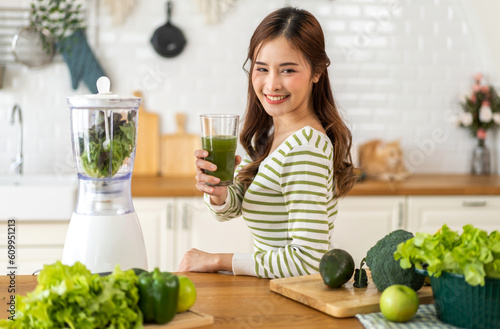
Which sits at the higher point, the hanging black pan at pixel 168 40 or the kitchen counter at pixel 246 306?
the hanging black pan at pixel 168 40

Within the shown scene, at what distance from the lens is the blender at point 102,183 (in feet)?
4.48

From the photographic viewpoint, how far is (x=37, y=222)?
307 cm

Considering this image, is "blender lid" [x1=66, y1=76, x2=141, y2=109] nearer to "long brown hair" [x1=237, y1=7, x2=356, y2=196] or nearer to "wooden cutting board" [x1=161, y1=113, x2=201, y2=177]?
"long brown hair" [x1=237, y1=7, x2=356, y2=196]

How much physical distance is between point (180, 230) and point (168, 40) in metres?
1.22

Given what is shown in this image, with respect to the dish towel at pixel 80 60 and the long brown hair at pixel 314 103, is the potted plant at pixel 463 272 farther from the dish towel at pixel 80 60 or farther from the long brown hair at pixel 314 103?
the dish towel at pixel 80 60

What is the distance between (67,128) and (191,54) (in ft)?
2.85

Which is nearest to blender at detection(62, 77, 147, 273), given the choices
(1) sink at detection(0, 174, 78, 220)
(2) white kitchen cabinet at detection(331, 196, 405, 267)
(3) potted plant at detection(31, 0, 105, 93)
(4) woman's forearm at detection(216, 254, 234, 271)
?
(4) woman's forearm at detection(216, 254, 234, 271)

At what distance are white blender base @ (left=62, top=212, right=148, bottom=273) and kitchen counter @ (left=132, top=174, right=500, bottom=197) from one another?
1.79m

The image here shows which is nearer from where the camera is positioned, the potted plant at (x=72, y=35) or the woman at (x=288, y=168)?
the woman at (x=288, y=168)

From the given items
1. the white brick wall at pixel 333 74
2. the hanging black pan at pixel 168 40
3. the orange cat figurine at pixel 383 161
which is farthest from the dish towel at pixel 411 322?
the hanging black pan at pixel 168 40

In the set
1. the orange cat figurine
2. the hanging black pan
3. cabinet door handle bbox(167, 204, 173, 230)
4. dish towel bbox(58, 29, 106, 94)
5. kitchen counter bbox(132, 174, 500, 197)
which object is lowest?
cabinet door handle bbox(167, 204, 173, 230)

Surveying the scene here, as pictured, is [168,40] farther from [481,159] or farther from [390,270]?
[390,270]

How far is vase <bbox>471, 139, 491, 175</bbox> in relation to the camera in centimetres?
397

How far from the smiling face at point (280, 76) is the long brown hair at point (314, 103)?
0.07 ft
